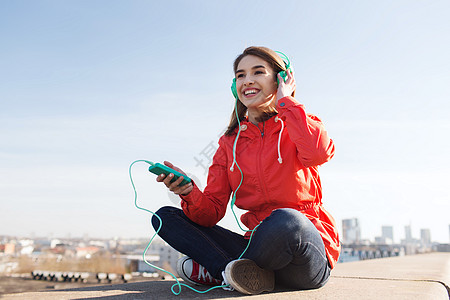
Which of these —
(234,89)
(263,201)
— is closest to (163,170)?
(263,201)

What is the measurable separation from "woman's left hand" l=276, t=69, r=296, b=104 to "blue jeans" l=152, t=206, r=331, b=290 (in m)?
0.76

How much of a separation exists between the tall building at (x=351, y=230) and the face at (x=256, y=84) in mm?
87147

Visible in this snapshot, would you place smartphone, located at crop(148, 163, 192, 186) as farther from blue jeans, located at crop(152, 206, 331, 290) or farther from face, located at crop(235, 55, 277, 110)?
face, located at crop(235, 55, 277, 110)

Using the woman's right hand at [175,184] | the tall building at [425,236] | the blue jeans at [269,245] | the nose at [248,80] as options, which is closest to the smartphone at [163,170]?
the woman's right hand at [175,184]

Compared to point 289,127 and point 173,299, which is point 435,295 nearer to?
point 289,127

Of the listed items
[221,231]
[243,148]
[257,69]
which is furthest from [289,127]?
[221,231]

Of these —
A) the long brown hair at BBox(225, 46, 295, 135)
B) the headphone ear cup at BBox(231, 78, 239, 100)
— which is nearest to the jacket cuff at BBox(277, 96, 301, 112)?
the long brown hair at BBox(225, 46, 295, 135)

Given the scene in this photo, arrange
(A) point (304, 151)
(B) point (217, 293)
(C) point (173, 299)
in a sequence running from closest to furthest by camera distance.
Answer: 1. (C) point (173, 299)
2. (B) point (217, 293)
3. (A) point (304, 151)

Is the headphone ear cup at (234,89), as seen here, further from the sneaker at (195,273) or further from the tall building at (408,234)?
the tall building at (408,234)

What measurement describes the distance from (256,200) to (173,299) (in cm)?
70

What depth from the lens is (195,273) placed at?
198 cm

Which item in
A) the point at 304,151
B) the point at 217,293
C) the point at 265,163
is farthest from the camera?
the point at 265,163

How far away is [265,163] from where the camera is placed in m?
2.04

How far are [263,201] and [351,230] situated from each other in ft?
299
